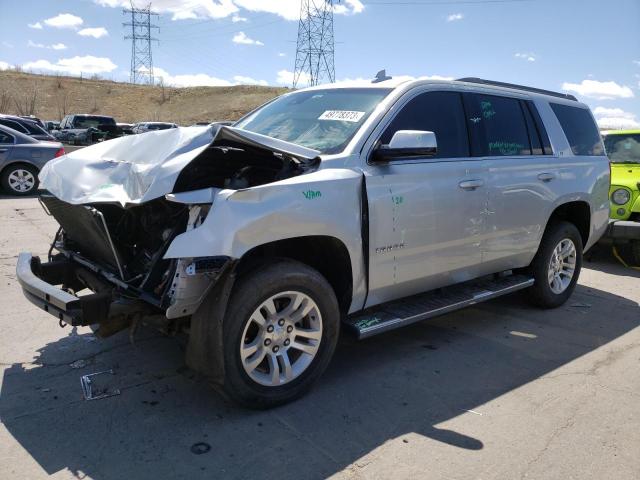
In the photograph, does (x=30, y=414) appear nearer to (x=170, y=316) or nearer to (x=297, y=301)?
(x=170, y=316)

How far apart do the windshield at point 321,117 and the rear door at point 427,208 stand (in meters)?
0.25

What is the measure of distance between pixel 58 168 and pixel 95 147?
315 mm

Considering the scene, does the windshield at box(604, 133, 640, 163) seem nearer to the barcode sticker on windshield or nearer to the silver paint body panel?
the silver paint body panel

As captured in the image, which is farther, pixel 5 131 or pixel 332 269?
pixel 5 131

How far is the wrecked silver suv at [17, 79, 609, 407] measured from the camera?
3123mm

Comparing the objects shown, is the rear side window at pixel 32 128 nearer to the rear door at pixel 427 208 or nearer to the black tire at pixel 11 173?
the black tire at pixel 11 173

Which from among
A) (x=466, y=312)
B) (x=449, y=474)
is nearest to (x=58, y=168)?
(x=449, y=474)

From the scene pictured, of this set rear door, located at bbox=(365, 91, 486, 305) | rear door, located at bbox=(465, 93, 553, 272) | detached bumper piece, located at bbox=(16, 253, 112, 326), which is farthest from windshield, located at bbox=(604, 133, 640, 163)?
detached bumper piece, located at bbox=(16, 253, 112, 326)

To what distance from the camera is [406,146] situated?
3.64m

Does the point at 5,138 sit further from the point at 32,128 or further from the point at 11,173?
the point at 32,128

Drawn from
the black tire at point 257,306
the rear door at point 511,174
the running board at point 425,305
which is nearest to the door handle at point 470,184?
the rear door at point 511,174

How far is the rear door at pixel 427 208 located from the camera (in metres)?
3.80

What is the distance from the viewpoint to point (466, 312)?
219 inches

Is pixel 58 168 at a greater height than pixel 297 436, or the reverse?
pixel 58 168
